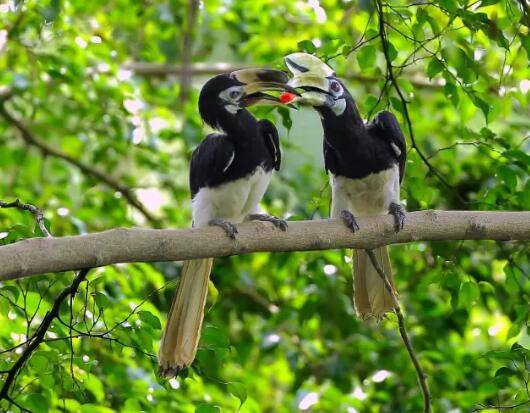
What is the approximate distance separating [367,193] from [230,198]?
0.49 m

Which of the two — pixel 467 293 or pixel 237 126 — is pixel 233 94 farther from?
pixel 467 293

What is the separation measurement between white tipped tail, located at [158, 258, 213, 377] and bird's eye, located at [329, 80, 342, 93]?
70 cm

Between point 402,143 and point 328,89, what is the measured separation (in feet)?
1.07

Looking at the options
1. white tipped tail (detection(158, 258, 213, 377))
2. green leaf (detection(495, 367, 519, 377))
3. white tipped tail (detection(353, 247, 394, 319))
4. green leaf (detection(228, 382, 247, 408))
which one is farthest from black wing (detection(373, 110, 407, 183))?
green leaf (detection(228, 382, 247, 408))

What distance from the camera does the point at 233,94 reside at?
130 inches

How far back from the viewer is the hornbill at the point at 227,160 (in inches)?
127

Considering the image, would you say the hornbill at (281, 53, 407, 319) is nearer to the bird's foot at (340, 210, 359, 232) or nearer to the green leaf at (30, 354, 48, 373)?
→ the bird's foot at (340, 210, 359, 232)

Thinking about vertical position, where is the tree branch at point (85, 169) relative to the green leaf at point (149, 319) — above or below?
above

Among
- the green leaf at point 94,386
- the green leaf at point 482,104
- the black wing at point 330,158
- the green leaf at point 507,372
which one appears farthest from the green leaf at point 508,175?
the green leaf at point 94,386

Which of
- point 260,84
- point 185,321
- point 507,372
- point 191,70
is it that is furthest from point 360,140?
point 191,70

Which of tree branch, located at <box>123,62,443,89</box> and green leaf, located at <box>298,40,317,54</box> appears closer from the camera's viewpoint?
green leaf, located at <box>298,40,317,54</box>

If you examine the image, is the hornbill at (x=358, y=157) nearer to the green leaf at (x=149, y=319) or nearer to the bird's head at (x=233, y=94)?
the bird's head at (x=233, y=94)

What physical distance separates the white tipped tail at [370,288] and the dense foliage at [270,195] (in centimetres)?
8

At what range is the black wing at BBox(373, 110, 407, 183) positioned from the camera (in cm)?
333
